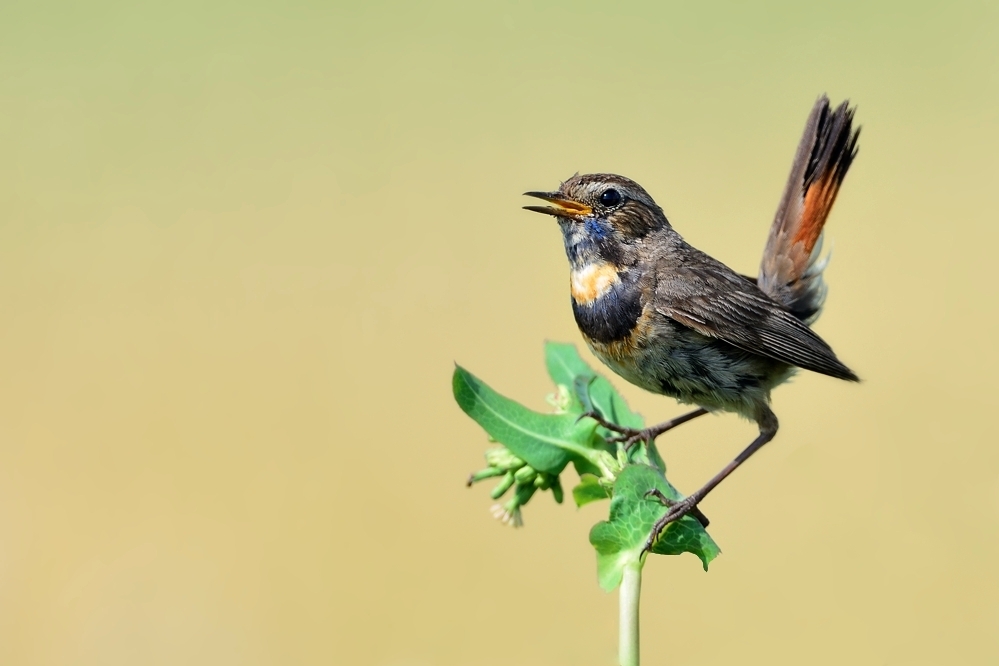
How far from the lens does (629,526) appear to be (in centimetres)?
221

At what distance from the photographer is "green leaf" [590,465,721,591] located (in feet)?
7.27

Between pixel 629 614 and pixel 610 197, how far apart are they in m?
2.12

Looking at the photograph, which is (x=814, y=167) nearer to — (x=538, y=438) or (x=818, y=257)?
(x=818, y=257)

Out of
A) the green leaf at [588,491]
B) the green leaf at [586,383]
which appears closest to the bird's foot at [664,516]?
the green leaf at [588,491]

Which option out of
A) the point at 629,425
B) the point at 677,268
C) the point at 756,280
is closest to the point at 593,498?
the point at 629,425

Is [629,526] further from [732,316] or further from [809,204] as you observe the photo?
[809,204]

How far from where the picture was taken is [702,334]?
12.4ft

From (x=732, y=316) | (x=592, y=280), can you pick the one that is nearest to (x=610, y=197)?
(x=592, y=280)

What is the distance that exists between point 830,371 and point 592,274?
1.01 meters

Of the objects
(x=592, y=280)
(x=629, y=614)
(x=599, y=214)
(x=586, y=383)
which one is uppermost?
(x=599, y=214)

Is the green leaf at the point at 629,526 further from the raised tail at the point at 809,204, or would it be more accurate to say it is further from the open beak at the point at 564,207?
the raised tail at the point at 809,204

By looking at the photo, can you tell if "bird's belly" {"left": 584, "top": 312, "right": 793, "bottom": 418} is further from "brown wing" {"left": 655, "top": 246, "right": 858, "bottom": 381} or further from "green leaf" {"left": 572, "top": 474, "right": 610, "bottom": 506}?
"green leaf" {"left": 572, "top": 474, "right": 610, "bottom": 506}

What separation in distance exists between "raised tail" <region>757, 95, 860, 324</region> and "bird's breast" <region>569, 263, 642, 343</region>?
1.04 meters

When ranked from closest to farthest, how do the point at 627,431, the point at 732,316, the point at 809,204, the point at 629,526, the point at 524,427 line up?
the point at 629,526
the point at 524,427
the point at 627,431
the point at 732,316
the point at 809,204
